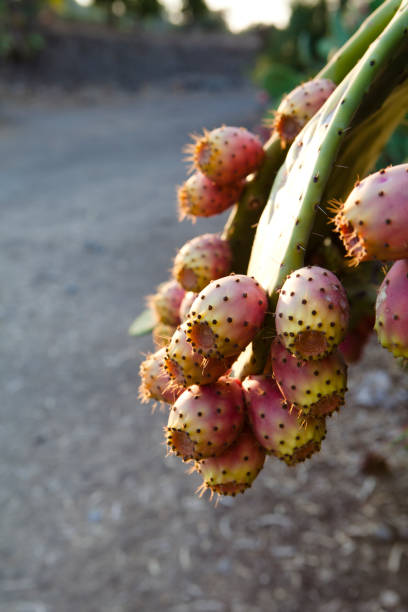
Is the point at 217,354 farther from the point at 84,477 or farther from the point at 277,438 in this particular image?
the point at 84,477

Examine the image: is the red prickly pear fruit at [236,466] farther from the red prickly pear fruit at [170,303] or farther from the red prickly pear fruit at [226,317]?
the red prickly pear fruit at [170,303]

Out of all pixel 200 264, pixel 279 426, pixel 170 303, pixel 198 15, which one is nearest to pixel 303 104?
pixel 200 264

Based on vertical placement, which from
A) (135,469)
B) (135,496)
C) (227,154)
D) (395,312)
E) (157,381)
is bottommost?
(395,312)

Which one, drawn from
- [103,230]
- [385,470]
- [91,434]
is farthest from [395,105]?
[103,230]

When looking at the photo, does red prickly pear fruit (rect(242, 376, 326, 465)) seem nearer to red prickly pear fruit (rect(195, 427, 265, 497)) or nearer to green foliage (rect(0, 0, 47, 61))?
red prickly pear fruit (rect(195, 427, 265, 497))

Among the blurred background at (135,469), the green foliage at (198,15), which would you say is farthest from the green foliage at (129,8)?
the blurred background at (135,469)

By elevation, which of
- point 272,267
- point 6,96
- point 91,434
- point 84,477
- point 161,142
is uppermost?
point 6,96

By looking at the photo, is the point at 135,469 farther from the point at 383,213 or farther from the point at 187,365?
the point at 383,213
